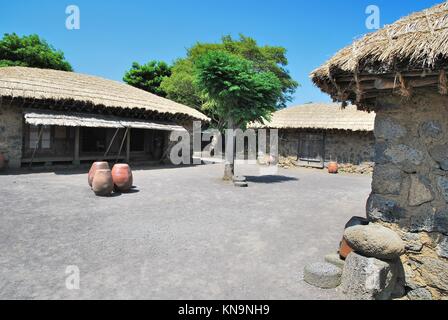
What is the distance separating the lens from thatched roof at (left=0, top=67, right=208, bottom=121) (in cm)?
1116

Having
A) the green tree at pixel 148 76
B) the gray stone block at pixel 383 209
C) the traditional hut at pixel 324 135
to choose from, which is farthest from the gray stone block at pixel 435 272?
the green tree at pixel 148 76

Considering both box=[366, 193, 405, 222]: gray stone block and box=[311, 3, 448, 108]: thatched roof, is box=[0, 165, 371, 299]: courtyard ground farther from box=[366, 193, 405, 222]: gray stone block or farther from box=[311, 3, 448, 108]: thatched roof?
box=[311, 3, 448, 108]: thatched roof

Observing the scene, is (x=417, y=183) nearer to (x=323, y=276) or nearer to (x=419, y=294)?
(x=419, y=294)

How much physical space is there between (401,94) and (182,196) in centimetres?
619

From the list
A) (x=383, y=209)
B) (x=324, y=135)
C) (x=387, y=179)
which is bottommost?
(x=383, y=209)

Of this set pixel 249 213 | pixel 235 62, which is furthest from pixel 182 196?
pixel 235 62

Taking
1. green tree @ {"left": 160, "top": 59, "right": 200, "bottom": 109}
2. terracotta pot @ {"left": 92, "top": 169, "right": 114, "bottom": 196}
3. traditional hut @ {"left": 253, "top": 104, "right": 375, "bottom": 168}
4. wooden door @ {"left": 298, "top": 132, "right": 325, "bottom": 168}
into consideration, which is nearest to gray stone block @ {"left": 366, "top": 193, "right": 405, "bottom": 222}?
terracotta pot @ {"left": 92, "top": 169, "right": 114, "bottom": 196}

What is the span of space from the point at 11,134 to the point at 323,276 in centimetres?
1223

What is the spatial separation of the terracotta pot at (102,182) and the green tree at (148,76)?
21.8m

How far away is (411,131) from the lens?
3.48 meters

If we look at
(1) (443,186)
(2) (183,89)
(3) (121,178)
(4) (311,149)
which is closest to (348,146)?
(4) (311,149)

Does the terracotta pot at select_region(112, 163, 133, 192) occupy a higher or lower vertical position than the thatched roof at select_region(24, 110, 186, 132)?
lower

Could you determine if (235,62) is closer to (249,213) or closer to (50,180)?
(249,213)

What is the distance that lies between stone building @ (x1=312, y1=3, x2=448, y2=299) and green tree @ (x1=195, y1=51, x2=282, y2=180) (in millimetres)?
7115
